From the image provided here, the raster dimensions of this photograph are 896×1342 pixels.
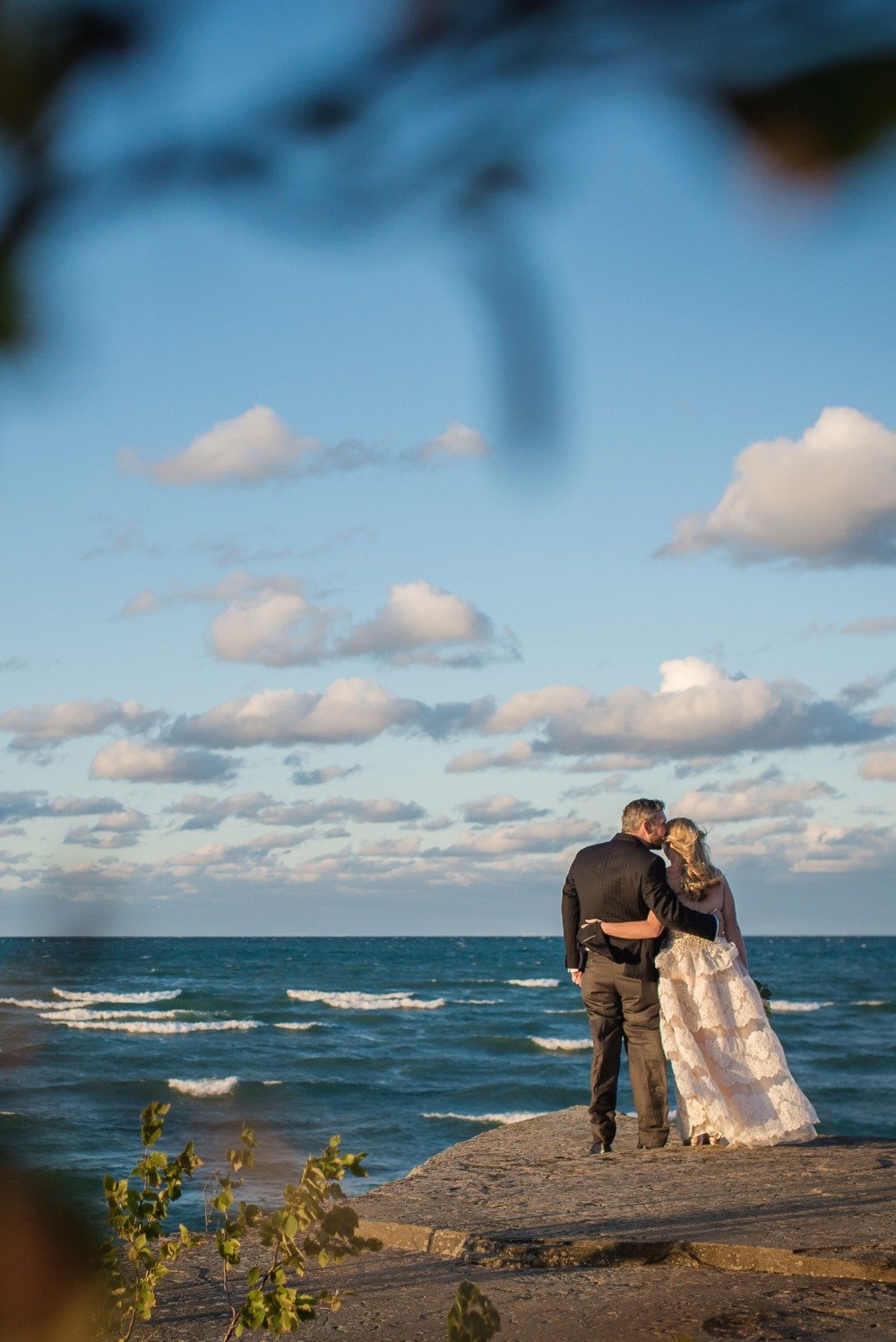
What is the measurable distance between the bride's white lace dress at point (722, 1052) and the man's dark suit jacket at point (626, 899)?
0.11 meters

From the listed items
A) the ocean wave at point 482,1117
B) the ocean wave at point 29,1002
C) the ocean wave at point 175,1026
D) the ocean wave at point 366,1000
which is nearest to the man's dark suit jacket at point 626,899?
the ocean wave at point 29,1002

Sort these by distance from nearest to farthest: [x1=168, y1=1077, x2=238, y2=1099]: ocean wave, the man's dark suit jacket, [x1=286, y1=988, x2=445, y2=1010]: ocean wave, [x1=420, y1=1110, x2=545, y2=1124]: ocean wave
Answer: the man's dark suit jacket < [x1=420, y1=1110, x2=545, y2=1124]: ocean wave < [x1=168, y1=1077, x2=238, y2=1099]: ocean wave < [x1=286, y1=988, x2=445, y2=1010]: ocean wave

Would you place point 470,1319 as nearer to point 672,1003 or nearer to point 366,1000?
point 672,1003

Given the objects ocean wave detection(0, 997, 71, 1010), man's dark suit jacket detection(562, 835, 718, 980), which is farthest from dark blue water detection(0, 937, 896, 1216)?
man's dark suit jacket detection(562, 835, 718, 980)

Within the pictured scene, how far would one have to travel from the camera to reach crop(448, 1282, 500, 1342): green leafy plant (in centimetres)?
224

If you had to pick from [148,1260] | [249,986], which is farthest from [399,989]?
[148,1260]

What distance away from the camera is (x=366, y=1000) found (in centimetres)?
4119

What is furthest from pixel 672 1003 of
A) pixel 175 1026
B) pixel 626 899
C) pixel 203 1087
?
pixel 175 1026

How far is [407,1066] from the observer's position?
76.6ft

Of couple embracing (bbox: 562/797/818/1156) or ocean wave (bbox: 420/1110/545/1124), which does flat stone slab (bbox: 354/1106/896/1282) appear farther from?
ocean wave (bbox: 420/1110/545/1124)

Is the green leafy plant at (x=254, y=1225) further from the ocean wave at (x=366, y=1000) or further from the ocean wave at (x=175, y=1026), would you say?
the ocean wave at (x=366, y=1000)

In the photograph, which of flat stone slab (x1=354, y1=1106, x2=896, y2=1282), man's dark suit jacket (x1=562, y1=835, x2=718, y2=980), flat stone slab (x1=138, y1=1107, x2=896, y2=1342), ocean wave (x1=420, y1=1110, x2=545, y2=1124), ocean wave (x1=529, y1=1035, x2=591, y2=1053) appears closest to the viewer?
flat stone slab (x1=138, y1=1107, x2=896, y2=1342)

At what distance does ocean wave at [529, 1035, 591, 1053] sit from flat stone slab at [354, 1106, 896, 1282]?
20853 millimetres

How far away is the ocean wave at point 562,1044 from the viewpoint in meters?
26.9
